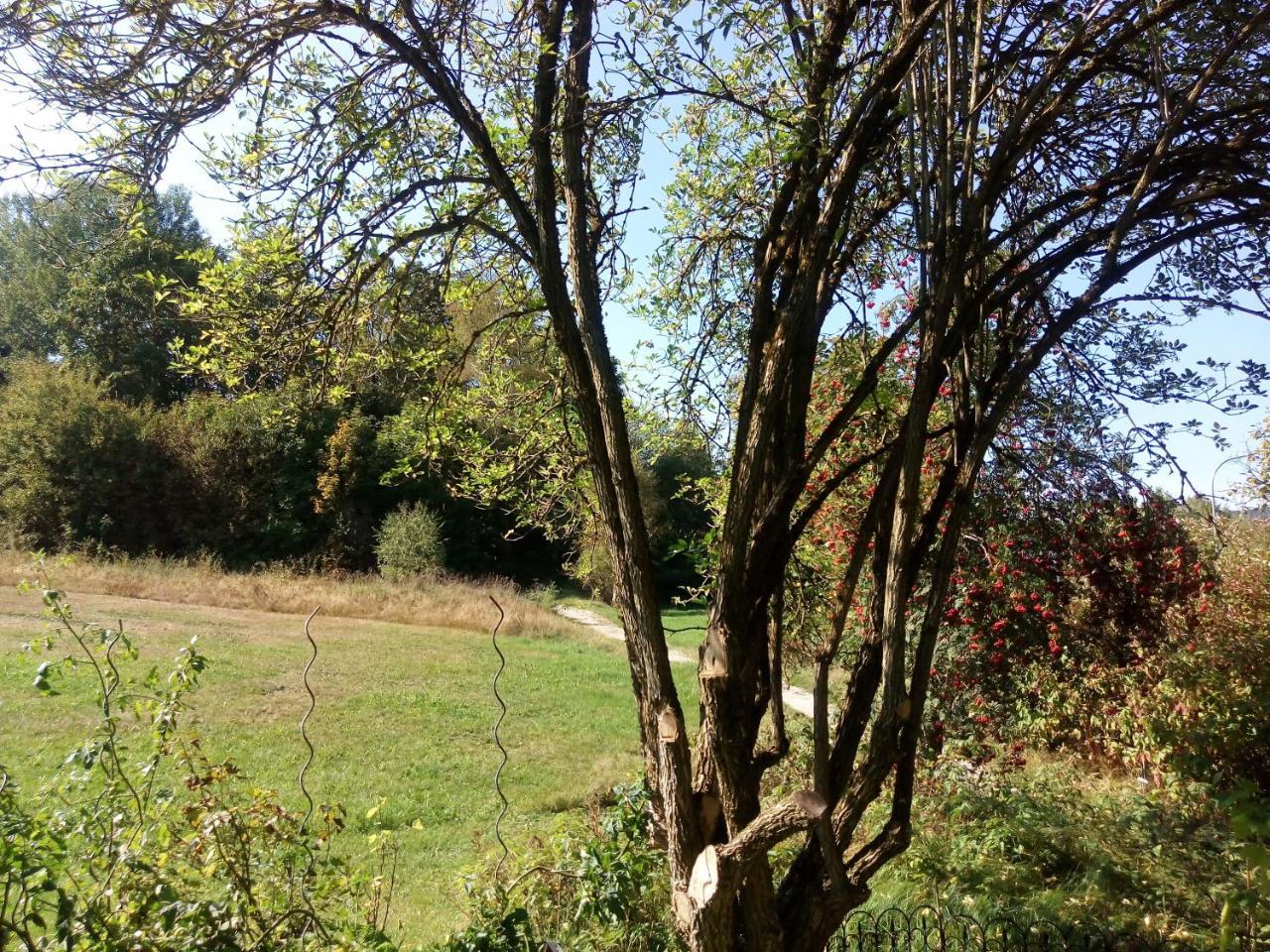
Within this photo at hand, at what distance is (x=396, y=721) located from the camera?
436 inches

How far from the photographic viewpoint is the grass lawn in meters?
7.27

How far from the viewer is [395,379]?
4.08m

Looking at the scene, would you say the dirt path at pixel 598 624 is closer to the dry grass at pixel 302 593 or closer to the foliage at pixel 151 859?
the dry grass at pixel 302 593

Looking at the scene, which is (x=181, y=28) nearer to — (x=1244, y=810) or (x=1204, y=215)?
(x=1244, y=810)

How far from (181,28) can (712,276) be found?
89.4 inches

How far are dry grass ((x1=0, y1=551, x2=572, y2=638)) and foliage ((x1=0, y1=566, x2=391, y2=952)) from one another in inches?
649

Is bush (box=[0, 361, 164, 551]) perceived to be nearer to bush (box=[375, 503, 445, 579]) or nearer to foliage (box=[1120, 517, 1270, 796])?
bush (box=[375, 503, 445, 579])

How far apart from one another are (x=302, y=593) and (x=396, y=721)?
34.7ft

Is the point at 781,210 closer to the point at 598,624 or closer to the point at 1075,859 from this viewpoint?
the point at 1075,859

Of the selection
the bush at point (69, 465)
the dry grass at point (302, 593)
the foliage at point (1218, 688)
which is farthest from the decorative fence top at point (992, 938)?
the bush at point (69, 465)

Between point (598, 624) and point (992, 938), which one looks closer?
point (992, 938)

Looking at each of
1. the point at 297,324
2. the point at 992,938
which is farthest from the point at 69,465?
the point at 992,938

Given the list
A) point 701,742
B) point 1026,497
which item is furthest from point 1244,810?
point 1026,497

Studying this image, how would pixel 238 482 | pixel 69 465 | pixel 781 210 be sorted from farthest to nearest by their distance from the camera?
pixel 238 482
pixel 69 465
pixel 781 210
